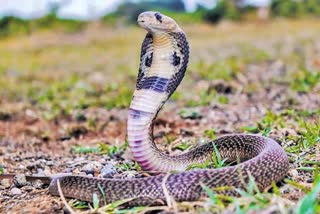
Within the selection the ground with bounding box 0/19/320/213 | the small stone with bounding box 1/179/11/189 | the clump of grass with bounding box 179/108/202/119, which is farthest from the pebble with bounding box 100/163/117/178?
the clump of grass with bounding box 179/108/202/119

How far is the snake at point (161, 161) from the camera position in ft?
8.70

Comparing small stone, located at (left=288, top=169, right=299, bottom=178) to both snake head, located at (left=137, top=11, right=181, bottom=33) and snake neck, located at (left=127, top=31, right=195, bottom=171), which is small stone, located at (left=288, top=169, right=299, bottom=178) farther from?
snake head, located at (left=137, top=11, right=181, bottom=33)

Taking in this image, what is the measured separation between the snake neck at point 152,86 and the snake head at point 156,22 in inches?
1.8

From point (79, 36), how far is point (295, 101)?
14.4 m

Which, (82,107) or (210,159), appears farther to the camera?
(82,107)

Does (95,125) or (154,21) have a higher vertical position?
(154,21)

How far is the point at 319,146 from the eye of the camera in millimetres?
3518

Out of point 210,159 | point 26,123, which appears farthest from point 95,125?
point 210,159

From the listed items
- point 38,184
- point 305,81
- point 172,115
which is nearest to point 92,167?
point 38,184

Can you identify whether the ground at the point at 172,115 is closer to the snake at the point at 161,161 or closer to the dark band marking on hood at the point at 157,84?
the snake at the point at 161,161

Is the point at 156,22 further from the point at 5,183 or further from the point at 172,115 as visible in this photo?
the point at 172,115

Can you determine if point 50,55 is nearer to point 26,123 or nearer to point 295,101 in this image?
point 26,123

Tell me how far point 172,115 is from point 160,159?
2.59 metres

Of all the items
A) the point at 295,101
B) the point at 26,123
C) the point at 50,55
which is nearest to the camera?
the point at 295,101
